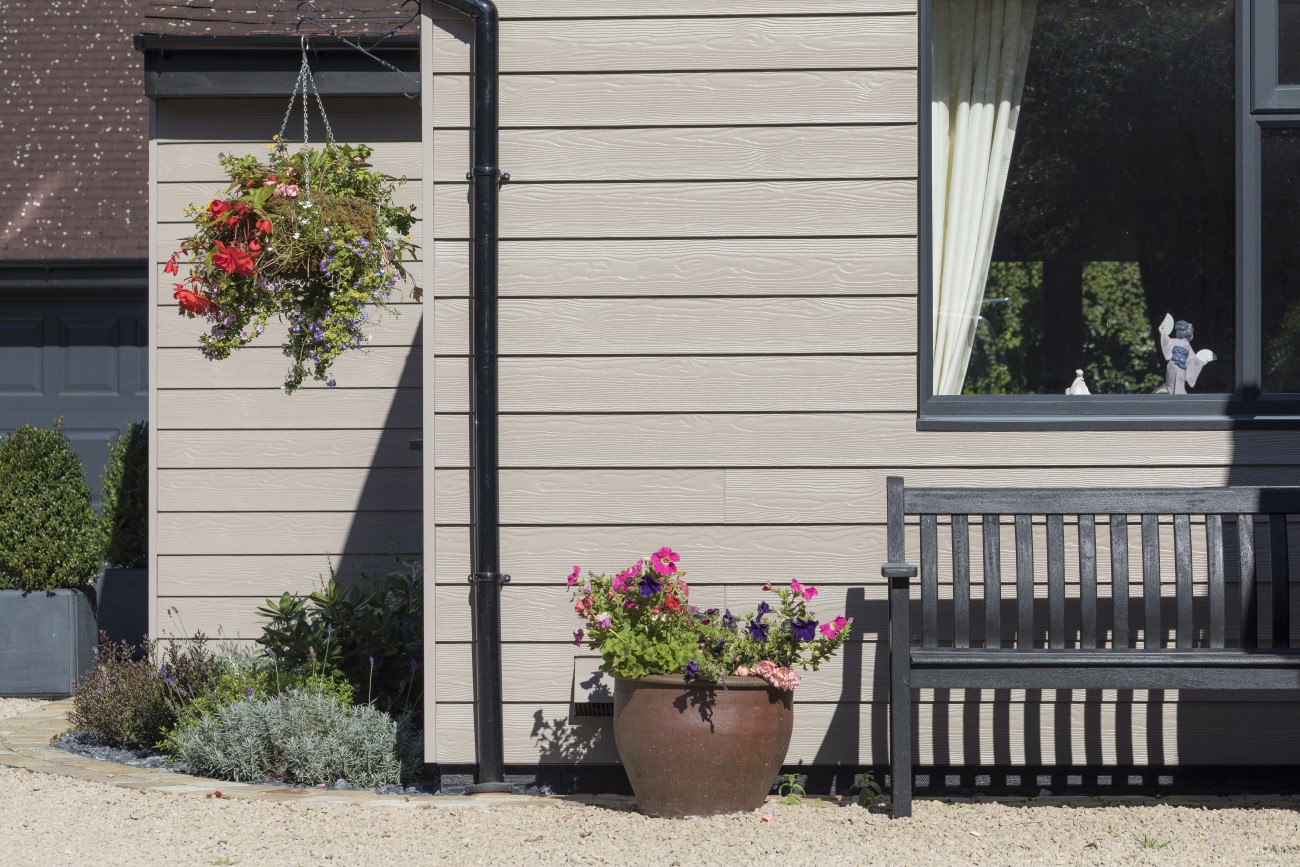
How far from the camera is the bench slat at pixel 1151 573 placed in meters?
4.12

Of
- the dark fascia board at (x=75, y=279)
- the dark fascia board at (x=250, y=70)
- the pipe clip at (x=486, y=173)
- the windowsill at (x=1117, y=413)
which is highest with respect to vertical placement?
the dark fascia board at (x=250, y=70)

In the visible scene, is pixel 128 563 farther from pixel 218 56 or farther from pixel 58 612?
pixel 218 56

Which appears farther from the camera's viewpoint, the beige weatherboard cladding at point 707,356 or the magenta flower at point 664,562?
the beige weatherboard cladding at point 707,356

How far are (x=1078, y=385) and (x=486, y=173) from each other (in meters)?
2.07

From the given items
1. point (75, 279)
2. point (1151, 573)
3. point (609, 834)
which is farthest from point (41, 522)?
point (1151, 573)

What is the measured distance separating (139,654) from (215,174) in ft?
8.09

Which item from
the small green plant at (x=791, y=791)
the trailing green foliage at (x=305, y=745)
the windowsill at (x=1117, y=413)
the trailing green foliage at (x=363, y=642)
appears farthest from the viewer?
the trailing green foliage at (x=363, y=642)

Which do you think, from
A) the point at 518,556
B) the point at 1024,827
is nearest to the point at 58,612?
the point at 518,556

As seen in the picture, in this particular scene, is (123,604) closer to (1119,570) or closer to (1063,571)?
(1063,571)

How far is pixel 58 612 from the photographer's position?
6.67 metres

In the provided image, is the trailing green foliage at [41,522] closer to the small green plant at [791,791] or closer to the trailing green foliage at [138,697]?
the trailing green foliage at [138,697]

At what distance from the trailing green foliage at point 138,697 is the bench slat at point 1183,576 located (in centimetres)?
354

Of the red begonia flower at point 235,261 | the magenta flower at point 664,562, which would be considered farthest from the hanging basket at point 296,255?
the magenta flower at point 664,562

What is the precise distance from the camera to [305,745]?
4.69 m
